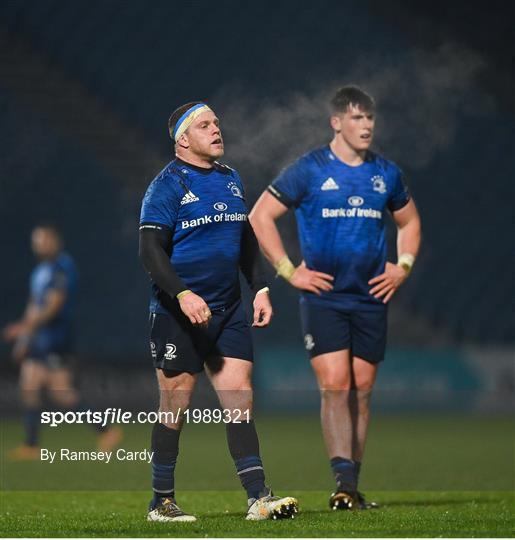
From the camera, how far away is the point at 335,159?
5.76 metres

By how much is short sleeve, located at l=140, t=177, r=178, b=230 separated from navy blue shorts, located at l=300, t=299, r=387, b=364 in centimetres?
115

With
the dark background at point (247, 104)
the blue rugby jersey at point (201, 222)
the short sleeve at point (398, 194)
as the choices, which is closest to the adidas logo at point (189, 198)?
the blue rugby jersey at point (201, 222)

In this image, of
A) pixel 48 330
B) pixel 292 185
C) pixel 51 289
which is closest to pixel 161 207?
pixel 292 185

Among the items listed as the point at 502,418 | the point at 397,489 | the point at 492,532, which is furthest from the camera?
the point at 502,418

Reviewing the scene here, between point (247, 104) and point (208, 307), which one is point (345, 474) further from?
point (247, 104)

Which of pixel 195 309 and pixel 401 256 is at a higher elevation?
pixel 401 256

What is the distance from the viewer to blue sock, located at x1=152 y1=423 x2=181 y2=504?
4887 millimetres

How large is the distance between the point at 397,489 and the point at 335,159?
2.06 m

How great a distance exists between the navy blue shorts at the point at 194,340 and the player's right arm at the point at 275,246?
2.69 feet

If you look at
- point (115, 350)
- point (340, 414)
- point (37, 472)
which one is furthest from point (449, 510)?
point (115, 350)

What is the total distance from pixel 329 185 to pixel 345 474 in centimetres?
129

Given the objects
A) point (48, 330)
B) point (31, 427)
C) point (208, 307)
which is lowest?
point (208, 307)

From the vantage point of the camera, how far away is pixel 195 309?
4.59 meters

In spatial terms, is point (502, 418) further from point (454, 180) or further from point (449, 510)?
point (449, 510)
